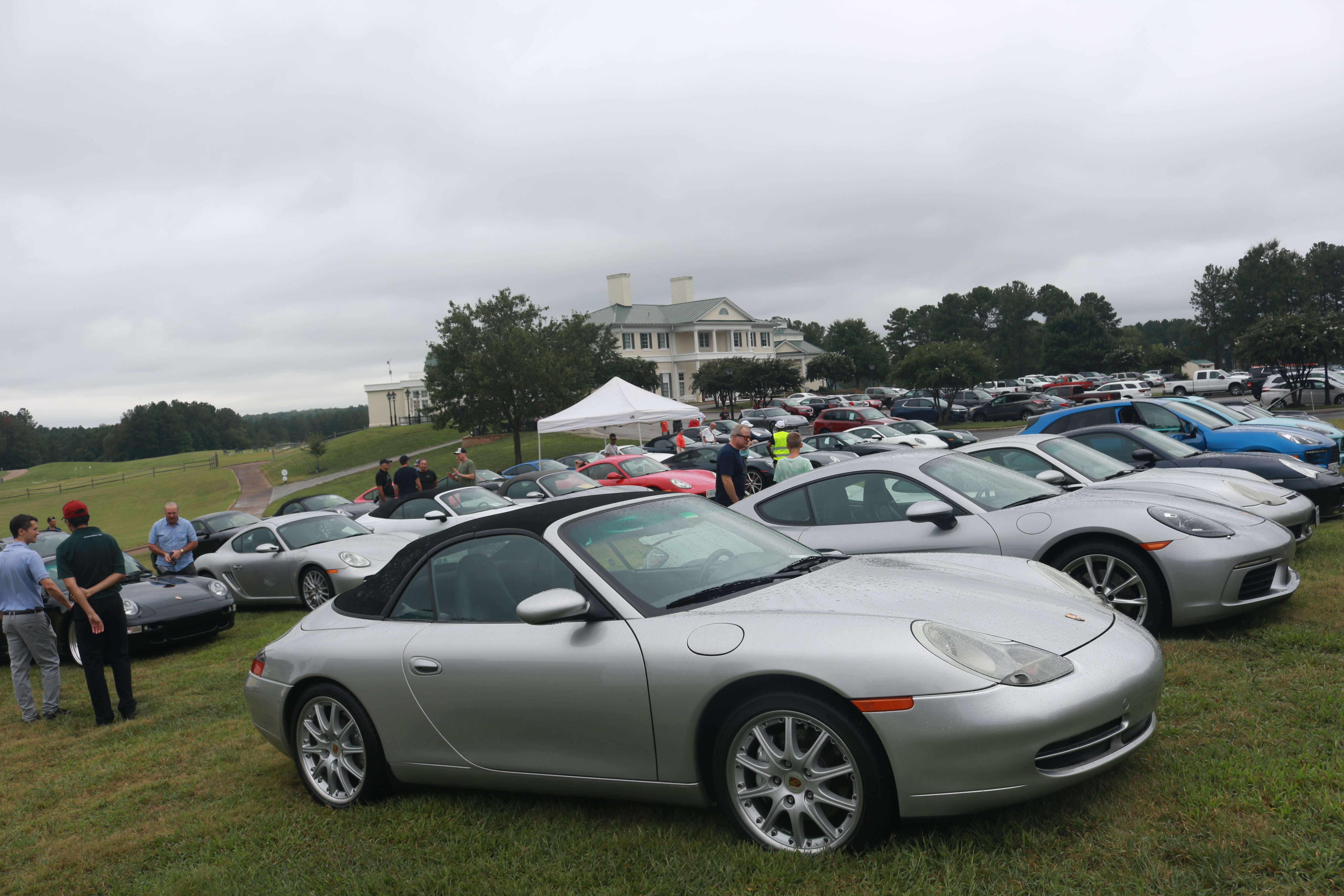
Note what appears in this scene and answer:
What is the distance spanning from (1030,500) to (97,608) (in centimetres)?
712

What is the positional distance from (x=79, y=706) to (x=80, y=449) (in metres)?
137

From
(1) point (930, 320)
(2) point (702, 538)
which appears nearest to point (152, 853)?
(2) point (702, 538)

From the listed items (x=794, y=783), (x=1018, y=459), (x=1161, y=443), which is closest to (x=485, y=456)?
(x=1161, y=443)

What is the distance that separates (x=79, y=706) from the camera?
733 cm

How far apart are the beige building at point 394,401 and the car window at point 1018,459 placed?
97.0 m

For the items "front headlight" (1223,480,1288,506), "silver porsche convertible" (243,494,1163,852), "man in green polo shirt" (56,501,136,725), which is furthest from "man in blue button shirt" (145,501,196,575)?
"front headlight" (1223,480,1288,506)

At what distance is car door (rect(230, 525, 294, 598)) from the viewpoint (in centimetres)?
1138

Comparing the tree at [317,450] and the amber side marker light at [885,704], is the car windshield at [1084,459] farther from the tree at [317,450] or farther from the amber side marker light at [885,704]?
the tree at [317,450]

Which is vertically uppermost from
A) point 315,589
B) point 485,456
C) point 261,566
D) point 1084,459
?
point 1084,459

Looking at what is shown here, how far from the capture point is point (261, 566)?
1158 centimetres

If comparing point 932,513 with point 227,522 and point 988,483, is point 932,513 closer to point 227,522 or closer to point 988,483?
point 988,483

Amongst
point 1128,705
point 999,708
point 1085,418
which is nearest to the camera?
point 999,708

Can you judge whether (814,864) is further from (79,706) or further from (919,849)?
(79,706)

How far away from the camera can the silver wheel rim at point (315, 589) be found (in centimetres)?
1098
